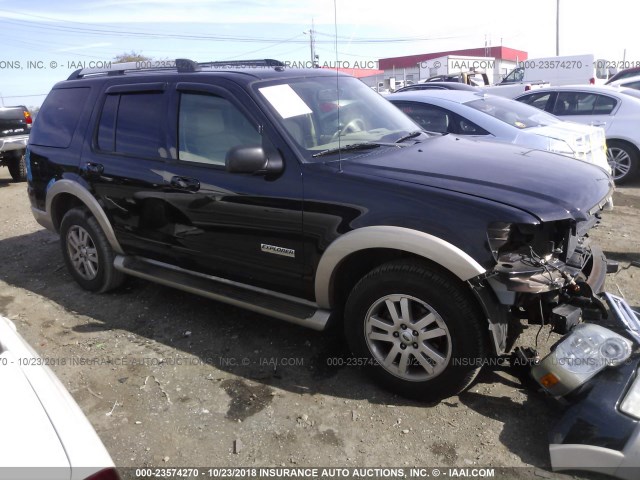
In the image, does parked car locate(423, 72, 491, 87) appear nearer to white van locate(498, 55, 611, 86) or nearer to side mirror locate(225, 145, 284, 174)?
white van locate(498, 55, 611, 86)

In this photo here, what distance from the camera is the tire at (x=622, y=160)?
8594 millimetres

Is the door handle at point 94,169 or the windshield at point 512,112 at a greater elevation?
the windshield at point 512,112

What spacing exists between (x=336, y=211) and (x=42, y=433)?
6.43ft

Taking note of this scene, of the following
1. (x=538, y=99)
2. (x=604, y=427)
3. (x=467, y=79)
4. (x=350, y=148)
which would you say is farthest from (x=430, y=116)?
(x=467, y=79)

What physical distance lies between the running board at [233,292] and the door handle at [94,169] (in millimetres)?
743

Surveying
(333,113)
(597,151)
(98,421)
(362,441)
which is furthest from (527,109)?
(98,421)

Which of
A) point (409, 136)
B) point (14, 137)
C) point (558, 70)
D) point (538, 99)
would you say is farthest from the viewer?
point (558, 70)

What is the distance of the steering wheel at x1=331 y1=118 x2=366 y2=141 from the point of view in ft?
12.0

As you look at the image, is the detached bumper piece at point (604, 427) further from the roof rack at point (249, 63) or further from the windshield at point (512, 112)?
the windshield at point (512, 112)

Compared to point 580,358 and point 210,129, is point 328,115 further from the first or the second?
point 580,358

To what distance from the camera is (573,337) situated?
287 cm

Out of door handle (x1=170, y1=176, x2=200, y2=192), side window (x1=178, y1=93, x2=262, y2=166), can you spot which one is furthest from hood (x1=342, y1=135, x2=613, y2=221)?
door handle (x1=170, y1=176, x2=200, y2=192)

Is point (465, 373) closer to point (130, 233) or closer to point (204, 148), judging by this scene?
point (204, 148)

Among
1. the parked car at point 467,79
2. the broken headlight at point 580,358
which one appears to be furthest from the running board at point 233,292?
the parked car at point 467,79
